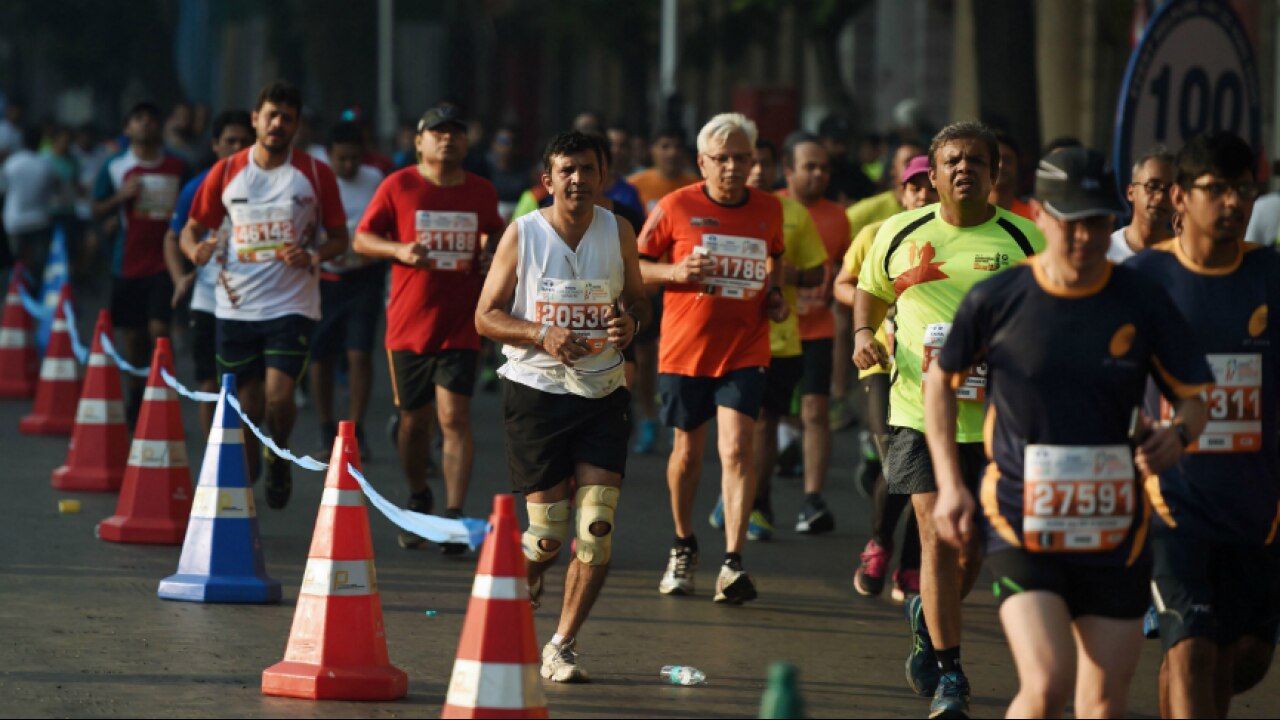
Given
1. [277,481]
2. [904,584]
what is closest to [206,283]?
[277,481]

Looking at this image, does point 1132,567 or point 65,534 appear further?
point 65,534

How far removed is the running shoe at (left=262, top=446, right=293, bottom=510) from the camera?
37.8 ft

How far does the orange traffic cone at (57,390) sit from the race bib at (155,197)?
956 mm

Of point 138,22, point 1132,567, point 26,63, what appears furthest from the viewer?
point 26,63

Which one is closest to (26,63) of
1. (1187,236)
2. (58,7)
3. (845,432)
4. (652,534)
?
(58,7)

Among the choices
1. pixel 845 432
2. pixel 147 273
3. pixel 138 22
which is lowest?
pixel 845 432

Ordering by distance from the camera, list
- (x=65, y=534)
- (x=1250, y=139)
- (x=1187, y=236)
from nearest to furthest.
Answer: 1. (x=1187, y=236)
2. (x=1250, y=139)
3. (x=65, y=534)

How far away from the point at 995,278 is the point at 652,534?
A: 19.0 feet

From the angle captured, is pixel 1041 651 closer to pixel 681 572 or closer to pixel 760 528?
pixel 681 572

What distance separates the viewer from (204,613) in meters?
8.79

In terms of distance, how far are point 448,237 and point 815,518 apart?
2.37m

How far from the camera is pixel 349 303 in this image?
1408cm

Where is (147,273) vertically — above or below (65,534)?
above

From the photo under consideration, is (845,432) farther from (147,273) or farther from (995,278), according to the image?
(995,278)
